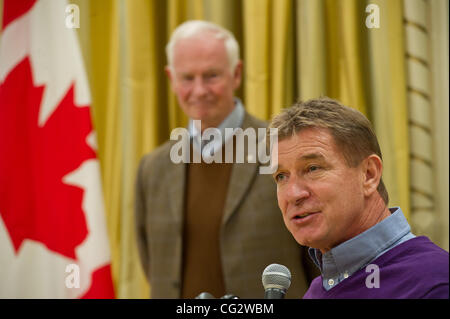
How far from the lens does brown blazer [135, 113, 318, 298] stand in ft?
6.67

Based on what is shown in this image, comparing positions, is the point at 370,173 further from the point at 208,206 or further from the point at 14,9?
the point at 14,9

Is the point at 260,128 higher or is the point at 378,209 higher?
the point at 260,128

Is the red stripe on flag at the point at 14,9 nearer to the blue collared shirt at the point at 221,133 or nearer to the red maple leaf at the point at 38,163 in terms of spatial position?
Answer: the red maple leaf at the point at 38,163

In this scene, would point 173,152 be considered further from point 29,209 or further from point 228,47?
point 29,209

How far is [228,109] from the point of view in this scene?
2266 mm

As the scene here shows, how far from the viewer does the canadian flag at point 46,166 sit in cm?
254

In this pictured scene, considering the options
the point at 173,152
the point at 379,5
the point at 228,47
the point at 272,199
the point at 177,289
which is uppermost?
the point at 379,5

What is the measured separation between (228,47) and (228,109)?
24 cm

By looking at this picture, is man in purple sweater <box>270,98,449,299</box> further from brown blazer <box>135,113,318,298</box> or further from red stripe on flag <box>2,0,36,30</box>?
red stripe on flag <box>2,0,36,30</box>

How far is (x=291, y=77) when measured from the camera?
9.05 feet

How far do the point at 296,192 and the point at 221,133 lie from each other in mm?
946

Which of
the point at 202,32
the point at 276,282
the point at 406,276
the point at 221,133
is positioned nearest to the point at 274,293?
the point at 276,282

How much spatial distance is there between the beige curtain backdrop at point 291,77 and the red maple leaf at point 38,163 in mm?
268
